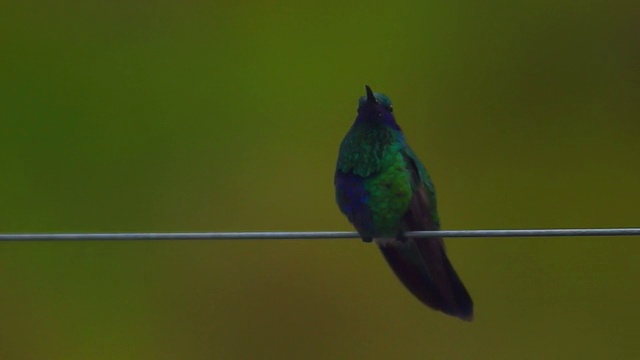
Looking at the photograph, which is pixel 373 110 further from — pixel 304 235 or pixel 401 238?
pixel 304 235

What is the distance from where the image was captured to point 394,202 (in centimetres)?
258

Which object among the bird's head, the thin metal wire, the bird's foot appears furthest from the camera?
the bird's head

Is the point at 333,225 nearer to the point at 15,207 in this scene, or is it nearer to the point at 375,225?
the point at 375,225

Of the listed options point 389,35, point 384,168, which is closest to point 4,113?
point 389,35

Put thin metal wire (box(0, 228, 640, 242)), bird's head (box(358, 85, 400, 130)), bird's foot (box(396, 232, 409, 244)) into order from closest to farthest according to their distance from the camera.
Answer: thin metal wire (box(0, 228, 640, 242)), bird's foot (box(396, 232, 409, 244)), bird's head (box(358, 85, 400, 130))

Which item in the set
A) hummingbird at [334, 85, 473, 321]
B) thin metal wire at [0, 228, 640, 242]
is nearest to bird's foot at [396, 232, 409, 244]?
hummingbird at [334, 85, 473, 321]

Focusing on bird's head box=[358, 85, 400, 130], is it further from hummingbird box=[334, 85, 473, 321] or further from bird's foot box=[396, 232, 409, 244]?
bird's foot box=[396, 232, 409, 244]

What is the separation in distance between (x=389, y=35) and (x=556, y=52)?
22.1 inches

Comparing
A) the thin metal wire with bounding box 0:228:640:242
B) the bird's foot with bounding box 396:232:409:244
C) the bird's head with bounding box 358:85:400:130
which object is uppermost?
the bird's head with bounding box 358:85:400:130

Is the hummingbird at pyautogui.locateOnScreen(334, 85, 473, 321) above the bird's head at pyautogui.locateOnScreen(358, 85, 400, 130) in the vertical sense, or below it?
below

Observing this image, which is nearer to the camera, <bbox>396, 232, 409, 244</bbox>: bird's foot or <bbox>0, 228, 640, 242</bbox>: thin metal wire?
<bbox>0, 228, 640, 242</bbox>: thin metal wire

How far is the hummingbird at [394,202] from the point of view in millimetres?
2596

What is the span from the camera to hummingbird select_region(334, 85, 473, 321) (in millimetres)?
2596

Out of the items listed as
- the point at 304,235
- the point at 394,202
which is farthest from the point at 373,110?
the point at 304,235
